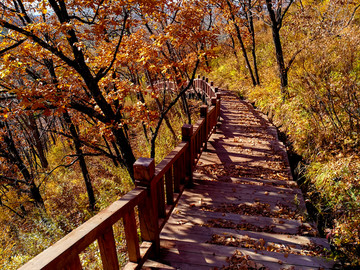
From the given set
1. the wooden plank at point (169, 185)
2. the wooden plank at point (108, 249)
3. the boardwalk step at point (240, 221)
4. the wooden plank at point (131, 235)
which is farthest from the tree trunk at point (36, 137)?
the wooden plank at point (108, 249)

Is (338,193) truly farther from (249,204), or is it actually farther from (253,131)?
(253,131)

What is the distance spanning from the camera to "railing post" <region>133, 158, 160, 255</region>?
8.51 feet

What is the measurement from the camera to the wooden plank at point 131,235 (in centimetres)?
237

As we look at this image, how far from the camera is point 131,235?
8.00 ft

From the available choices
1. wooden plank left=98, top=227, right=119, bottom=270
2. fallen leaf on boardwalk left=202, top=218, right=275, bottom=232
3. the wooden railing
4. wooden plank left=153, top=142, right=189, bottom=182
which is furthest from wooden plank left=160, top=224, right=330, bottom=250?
wooden plank left=98, top=227, right=119, bottom=270

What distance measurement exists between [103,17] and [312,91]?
548cm

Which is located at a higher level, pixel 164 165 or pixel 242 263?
pixel 164 165

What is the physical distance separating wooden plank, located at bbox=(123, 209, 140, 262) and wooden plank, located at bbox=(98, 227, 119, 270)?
0.28m

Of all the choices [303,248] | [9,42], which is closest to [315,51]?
[303,248]

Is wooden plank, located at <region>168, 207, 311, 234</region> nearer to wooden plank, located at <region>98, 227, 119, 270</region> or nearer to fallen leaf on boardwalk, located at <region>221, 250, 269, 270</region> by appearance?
fallen leaf on boardwalk, located at <region>221, 250, 269, 270</region>

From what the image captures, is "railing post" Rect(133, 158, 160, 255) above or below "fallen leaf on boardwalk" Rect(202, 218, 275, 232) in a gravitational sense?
above

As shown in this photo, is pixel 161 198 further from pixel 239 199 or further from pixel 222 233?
pixel 239 199

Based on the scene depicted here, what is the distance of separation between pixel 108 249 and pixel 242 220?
247cm

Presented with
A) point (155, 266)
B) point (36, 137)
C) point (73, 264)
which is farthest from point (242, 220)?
point (36, 137)
